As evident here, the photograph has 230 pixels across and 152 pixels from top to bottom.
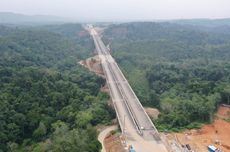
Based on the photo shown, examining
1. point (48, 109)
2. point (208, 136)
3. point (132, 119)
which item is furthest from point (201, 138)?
point (48, 109)

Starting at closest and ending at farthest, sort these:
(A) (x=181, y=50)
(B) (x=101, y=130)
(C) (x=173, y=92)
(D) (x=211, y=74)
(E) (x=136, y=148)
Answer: (E) (x=136, y=148), (B) (x=101, y=130), (C) (x=173, y=92), (D) (x=211, y=74), (A) (x=181, y=50)

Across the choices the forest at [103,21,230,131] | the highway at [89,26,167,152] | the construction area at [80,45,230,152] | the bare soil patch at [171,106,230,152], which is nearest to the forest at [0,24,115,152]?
the highway at [89,26,167,152]

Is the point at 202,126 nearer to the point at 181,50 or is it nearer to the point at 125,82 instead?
the point at 125,82

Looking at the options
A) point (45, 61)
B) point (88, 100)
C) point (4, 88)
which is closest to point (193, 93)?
point (88, 100)

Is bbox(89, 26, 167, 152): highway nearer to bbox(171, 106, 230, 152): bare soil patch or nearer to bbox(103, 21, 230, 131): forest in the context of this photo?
bbox(103, 21, 230, 131): forest

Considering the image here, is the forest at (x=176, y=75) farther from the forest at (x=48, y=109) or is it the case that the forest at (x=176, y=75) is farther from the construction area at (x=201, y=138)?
the forest at (x=48, y=109)

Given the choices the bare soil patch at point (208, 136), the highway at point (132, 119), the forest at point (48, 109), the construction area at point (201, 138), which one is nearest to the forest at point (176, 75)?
the bare soil patch at point (208, 136)
